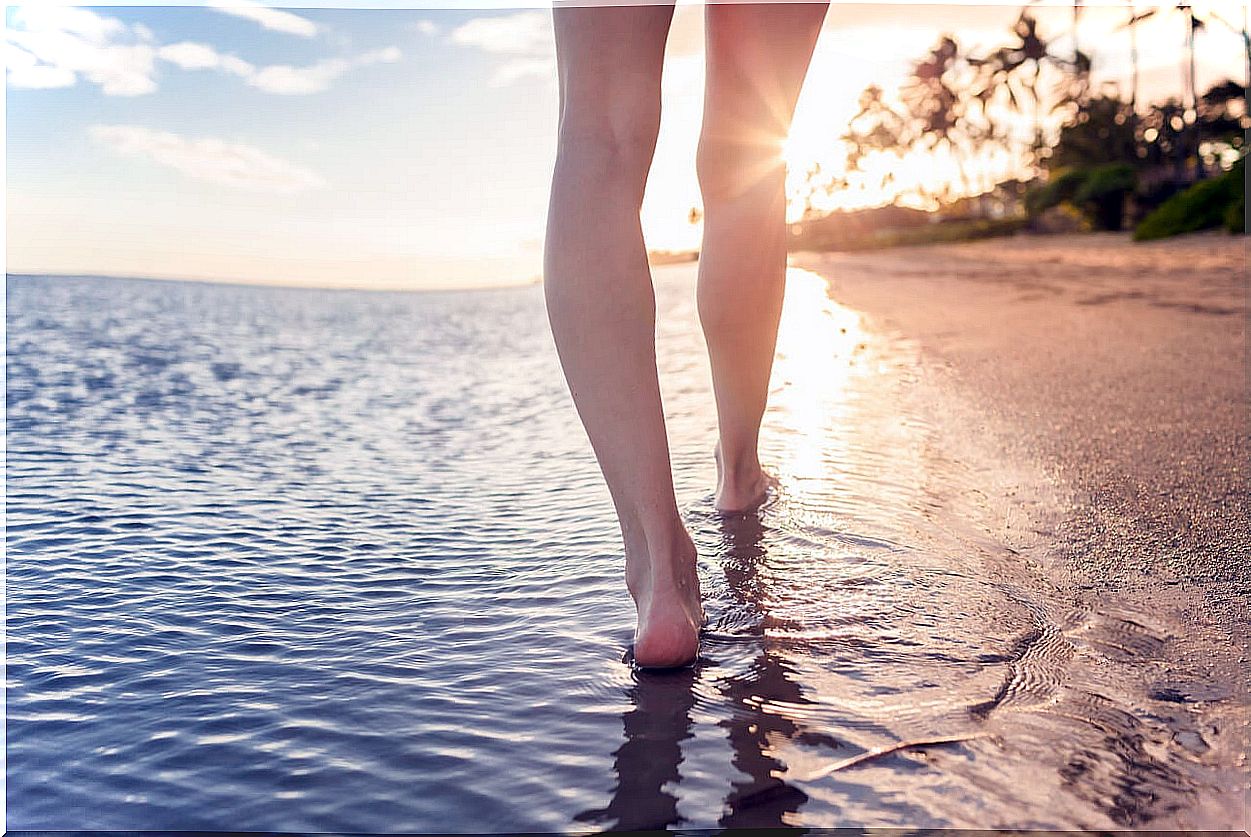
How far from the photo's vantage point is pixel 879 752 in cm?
108

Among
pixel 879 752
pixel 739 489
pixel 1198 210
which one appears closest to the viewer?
pixel 879 752

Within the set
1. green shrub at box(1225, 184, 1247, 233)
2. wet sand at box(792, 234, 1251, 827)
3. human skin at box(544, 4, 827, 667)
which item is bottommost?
wet sand at box(792, 234, 1251, 827)

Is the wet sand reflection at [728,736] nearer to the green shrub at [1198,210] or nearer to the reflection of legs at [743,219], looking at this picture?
the reflection of legs at [743,219]

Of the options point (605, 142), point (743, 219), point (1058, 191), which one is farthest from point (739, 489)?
point (1058, 191)

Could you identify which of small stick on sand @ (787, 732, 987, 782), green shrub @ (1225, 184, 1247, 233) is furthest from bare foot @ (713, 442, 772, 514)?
green shrub @ (1225, 184, 1247, 233)

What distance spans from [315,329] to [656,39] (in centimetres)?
1022

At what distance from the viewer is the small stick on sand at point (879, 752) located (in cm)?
104

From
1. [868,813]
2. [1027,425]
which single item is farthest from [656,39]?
[1027,425]

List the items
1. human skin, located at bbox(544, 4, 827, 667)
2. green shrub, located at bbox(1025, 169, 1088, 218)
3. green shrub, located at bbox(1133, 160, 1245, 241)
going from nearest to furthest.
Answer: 1. human skin, located at bbox(544, 4, 827, 667)
2. green shrub, located at bbox(1133, 160, 1245, 241)
3. green shrub, located at bbox(1025, 169, 1088, 218)

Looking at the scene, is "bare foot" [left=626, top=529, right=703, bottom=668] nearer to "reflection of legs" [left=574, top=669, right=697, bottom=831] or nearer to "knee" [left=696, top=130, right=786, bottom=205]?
"reflection of legs" [left=574, top=669, right=697, bottom=831]

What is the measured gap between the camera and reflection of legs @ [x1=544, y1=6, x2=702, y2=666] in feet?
4.70

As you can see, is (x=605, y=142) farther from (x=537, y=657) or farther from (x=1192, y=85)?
(x=1192, y=85)

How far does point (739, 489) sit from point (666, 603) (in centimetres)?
80

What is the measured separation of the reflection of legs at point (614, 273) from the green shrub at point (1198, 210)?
56.7ft
